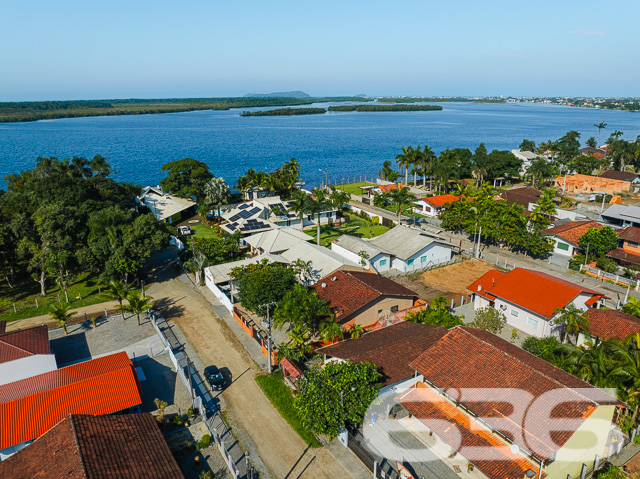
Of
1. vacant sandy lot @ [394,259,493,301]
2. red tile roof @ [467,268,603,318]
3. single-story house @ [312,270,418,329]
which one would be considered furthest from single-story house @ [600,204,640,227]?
single-story house @ [312,270,418,329]

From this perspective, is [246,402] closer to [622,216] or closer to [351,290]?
[351,290]

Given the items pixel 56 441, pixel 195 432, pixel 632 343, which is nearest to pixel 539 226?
pixel 632 343

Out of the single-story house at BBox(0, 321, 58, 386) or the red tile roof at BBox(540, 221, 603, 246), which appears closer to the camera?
the single-story house at BBox(0, 321, 58, 386)

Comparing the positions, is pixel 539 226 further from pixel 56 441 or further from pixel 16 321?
pixel 16 321

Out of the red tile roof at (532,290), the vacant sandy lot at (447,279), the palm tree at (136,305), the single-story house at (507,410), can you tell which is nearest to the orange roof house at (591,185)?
the vacant sandy lot at (447,279)

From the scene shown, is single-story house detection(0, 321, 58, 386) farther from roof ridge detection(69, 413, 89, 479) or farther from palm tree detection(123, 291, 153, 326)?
roof ridge detection(69, 413, 89, 479)

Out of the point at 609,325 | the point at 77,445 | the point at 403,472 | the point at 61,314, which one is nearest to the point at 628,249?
the point at 609,325
